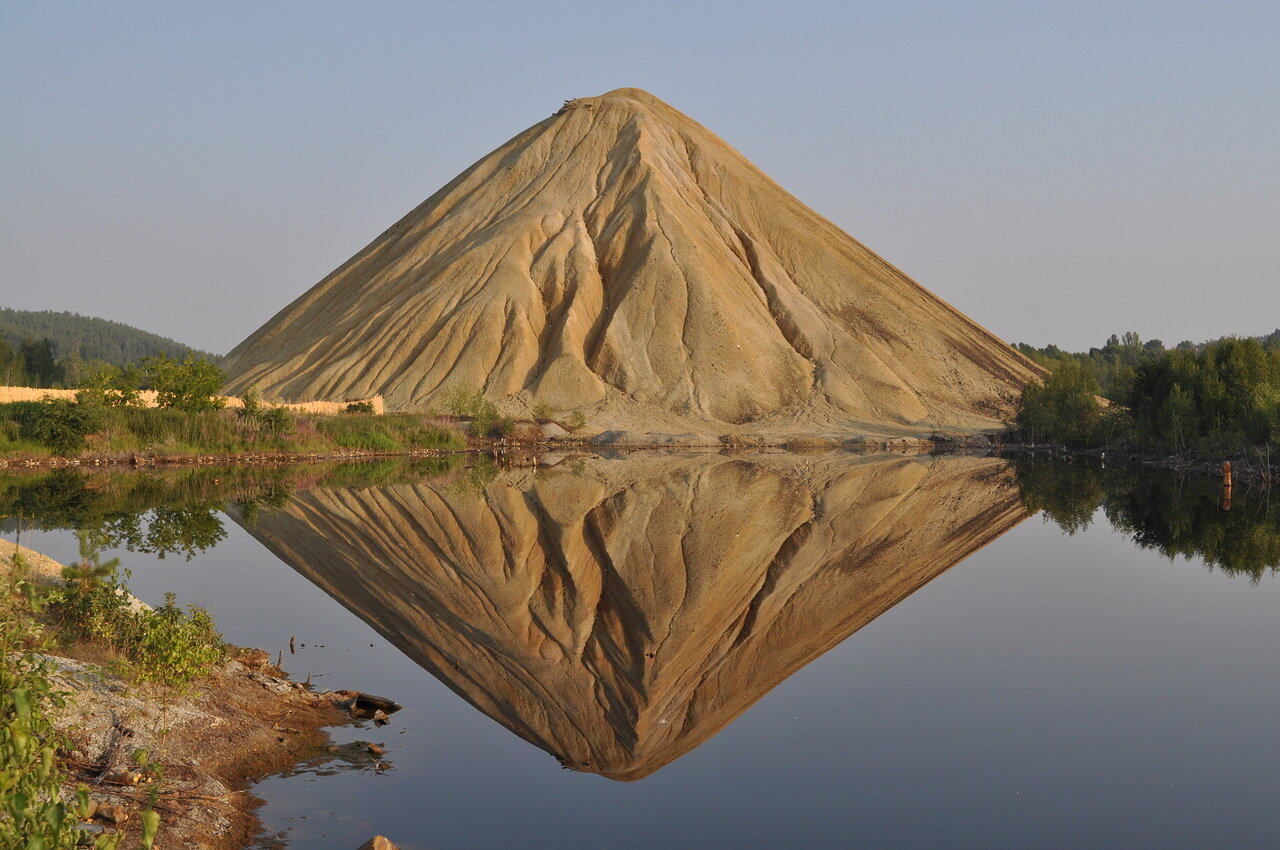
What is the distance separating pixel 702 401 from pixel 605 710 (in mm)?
65104

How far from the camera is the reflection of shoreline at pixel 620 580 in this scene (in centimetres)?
1270

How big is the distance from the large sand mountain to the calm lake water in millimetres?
47243

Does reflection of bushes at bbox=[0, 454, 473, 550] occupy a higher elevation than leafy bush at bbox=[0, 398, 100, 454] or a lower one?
lower

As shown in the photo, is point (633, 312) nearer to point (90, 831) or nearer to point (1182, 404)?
point (1182, 404)

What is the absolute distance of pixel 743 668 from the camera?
14133 millimetres

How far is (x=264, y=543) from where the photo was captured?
24.4m

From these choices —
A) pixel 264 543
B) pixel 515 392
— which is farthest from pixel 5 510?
pixel 515 392

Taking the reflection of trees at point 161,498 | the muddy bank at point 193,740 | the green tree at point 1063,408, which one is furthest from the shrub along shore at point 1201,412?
the muddy bank at point 193,740

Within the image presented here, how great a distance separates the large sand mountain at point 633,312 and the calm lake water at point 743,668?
47.2m

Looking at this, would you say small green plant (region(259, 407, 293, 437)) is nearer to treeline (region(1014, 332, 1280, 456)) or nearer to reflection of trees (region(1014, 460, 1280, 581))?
reflection of trees (region(1014, 460, 1280, 581))

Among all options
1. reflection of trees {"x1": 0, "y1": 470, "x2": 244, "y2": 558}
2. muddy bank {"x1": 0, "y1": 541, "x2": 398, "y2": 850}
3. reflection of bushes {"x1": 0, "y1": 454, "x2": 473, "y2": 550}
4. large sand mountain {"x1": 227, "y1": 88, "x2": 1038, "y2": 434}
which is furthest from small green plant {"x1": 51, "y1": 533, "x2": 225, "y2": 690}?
large sand mountain {"x1": 227, "y1": 88, "x2": 1038, "y2": 434}

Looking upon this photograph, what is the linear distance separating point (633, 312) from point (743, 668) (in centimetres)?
6914

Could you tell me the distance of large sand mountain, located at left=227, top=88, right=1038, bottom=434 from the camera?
77.8 metres

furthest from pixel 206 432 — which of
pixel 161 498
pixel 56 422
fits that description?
pixel 161 498
